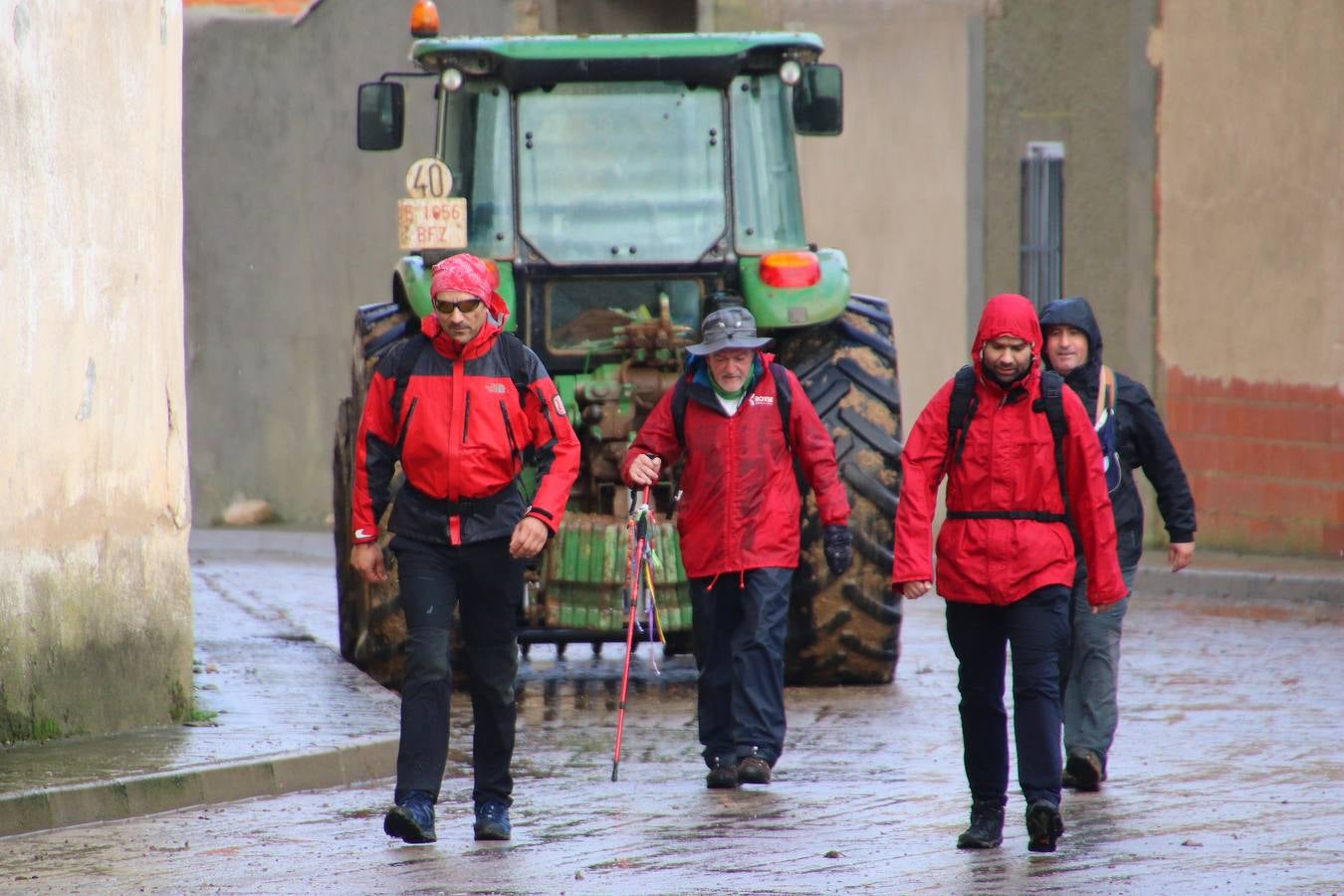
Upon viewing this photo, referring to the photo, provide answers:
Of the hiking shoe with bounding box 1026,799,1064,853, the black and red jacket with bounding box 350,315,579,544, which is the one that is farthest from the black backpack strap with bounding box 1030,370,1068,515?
the black and red jacket with bounding box 350,315,579,544

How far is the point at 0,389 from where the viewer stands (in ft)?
29.0

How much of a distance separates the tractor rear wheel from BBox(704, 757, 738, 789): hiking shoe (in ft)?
7.16

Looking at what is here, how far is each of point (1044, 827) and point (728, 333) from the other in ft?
8.35

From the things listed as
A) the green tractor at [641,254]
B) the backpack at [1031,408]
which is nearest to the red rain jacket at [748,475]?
the backpack at [1031,408]

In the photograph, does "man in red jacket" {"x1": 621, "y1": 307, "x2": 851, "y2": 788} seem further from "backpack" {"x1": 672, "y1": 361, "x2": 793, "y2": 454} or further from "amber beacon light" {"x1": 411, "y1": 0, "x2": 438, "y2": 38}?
"amber beacon light" {"x1": 411, "y1": 0, "x2": 438, "y2": 38}

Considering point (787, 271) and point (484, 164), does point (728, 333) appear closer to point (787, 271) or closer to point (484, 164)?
point (787, 271)

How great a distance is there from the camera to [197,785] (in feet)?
28.3

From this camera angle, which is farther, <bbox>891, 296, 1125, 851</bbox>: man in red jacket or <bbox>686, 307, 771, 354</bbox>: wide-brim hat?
<bbox>686, 307, 771, 354</bbox>: wide-brim hat

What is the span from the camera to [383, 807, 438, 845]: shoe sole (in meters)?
7.72

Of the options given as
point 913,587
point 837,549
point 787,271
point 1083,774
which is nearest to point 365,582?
point 787,271

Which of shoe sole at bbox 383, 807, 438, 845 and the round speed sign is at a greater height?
the round speed sign

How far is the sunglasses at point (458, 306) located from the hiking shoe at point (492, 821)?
1533 millimetres

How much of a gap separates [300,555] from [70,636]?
1126cm

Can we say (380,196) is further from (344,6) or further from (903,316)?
(903,316)
